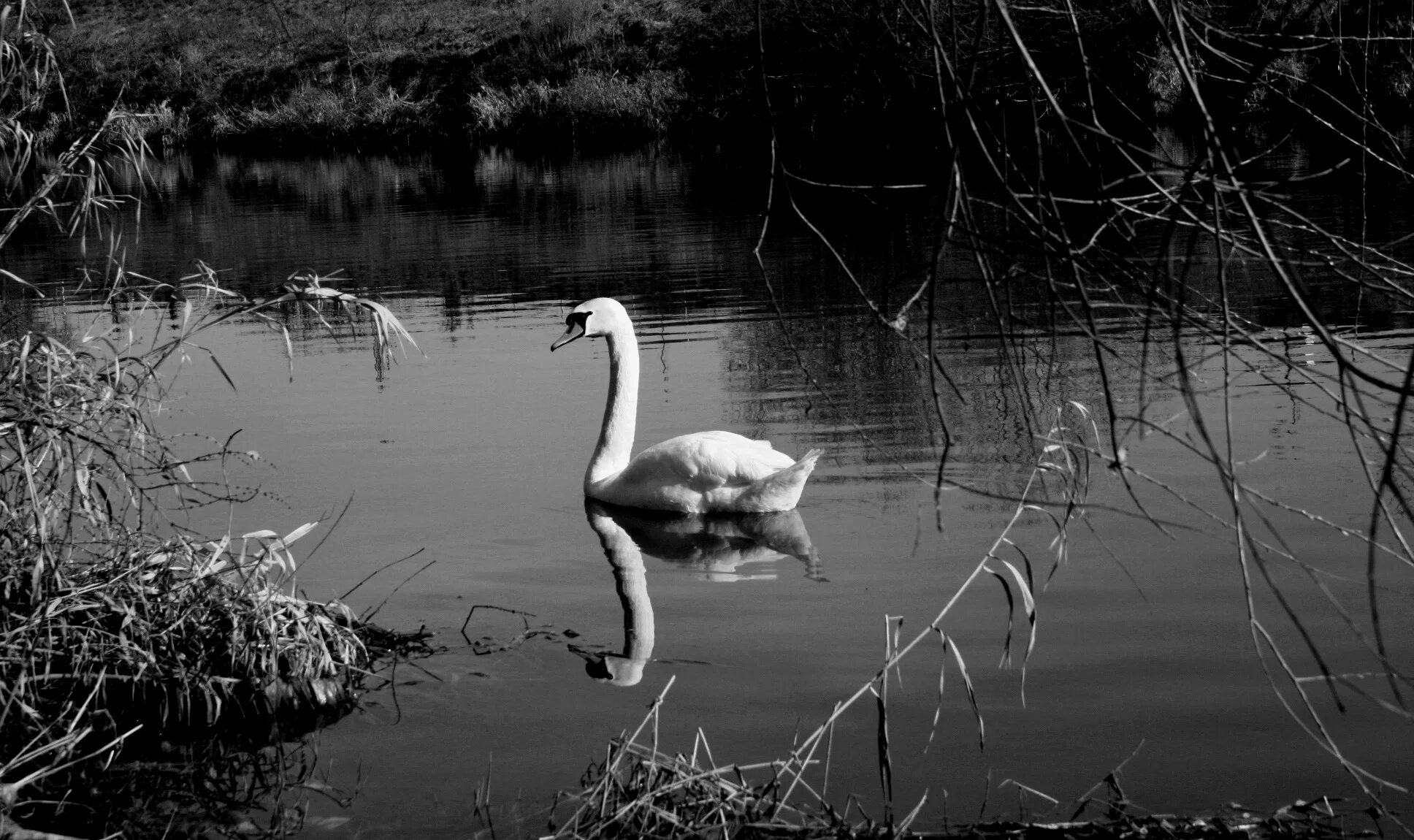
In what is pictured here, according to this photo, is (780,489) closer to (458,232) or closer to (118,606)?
(118,606)

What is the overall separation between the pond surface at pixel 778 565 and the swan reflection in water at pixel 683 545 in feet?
0.09

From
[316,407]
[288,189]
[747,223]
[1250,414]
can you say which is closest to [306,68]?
[288,189]

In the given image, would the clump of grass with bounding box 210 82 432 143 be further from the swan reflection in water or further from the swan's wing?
the swan reflection in water

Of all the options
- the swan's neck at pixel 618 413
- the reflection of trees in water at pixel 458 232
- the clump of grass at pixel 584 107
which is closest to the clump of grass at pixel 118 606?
the swan's neck at pixel 618 413

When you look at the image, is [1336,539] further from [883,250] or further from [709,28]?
[709,28]

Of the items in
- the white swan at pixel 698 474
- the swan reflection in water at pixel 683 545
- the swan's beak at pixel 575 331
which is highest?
the swan's beak at pixel 575 331

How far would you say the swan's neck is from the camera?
8.55 m

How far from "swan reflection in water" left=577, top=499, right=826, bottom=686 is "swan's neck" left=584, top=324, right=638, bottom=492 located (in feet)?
0.77

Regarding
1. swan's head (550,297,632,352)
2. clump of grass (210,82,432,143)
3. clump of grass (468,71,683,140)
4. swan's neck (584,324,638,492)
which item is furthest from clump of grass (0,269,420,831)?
clump of grass (210,82,432,143)

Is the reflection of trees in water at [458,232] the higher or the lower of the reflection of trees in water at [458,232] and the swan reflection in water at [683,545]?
the higher

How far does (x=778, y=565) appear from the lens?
696cm

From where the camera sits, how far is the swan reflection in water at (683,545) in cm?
648

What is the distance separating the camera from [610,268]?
19.1m

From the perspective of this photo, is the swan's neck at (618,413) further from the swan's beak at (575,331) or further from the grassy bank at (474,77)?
the grassy bank at (474,77)
